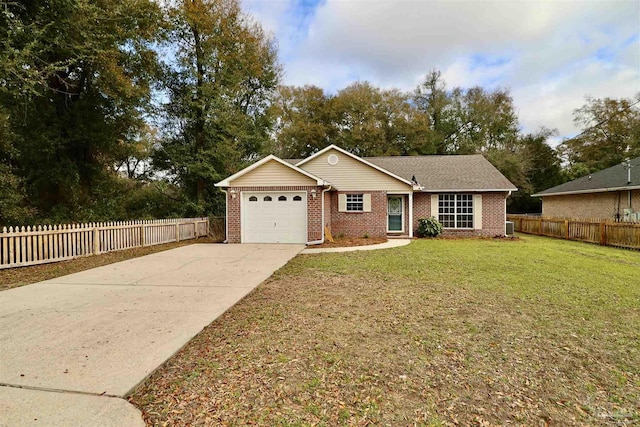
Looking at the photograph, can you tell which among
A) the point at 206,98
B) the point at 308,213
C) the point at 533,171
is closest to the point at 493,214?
the point at 308,213

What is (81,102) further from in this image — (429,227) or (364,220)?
(429,227)

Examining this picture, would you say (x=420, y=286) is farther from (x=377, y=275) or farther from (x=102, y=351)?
(x=102, y=351)

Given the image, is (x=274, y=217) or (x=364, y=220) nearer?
(x=274, y=217)

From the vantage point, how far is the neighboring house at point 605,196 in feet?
51.8

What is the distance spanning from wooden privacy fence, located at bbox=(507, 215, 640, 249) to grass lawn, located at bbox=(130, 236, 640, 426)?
8.22m

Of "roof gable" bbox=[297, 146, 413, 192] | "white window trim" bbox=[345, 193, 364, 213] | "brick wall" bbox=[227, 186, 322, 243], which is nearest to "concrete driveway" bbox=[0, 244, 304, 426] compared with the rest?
"brick wall" bbox=[227, 186, 322, 243]

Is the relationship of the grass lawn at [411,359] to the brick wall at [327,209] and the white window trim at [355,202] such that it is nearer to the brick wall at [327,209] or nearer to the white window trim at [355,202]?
the brick wall at [327,209]

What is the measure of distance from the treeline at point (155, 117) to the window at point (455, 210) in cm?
1182

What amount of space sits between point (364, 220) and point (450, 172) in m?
5.77

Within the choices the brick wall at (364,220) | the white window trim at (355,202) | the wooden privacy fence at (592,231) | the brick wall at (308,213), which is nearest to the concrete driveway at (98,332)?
the brick wall at (308,213)

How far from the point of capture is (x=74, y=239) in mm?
9492

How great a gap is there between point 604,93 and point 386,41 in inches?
1159

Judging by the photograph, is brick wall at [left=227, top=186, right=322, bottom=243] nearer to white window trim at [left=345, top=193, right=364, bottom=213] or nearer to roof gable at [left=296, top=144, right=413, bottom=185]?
white window trim at [left=345, top=193, right=364, bottom=213]

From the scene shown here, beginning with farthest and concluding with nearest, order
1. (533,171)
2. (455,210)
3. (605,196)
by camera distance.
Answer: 1. (533,171)
2. (605,196)
3. (455,210)
